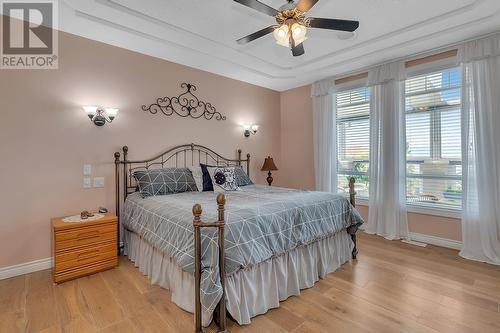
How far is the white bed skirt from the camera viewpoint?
1855 millimetres

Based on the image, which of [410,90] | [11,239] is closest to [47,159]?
[11,239]

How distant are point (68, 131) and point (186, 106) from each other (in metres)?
1.57

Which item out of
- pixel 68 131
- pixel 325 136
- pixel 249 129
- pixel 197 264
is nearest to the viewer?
pixel 197 264

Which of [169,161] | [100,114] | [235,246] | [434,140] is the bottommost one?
[235,246]

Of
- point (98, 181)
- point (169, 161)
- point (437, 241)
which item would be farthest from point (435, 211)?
point (98, 181)

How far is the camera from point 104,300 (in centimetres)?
214

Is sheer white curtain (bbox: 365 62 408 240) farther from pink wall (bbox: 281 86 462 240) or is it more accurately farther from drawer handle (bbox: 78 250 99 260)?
drawer handle (bbox: 78 250 99 260)

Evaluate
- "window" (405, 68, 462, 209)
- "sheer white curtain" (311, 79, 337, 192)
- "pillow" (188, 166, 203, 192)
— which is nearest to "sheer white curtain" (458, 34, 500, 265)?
"window" (405, 68, 462, 209)

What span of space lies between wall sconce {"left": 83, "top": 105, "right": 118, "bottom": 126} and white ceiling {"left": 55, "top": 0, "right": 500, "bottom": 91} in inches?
33.6

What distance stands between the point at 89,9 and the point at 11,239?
246cm

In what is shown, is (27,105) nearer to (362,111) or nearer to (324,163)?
(324,163)

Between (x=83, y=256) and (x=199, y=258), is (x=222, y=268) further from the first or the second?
(x=83, y=256)

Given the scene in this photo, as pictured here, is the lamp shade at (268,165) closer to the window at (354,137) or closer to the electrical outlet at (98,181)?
the window at (354,137)

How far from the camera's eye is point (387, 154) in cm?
382
